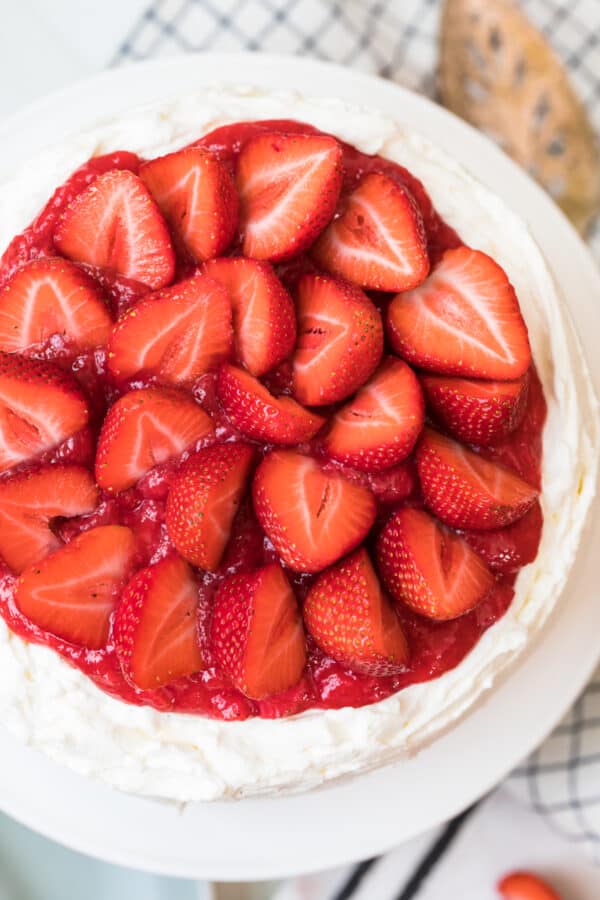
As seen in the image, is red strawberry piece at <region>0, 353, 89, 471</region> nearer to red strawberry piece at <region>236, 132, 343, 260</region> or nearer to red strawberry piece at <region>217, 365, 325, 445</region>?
red strawberry piece at <region>217, 365, 325, 445</region>

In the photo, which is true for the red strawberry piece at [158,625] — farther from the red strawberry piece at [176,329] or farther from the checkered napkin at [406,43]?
the checkered napkin at [406,43]

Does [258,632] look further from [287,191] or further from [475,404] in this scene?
[287,191]

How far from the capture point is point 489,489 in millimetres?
1769

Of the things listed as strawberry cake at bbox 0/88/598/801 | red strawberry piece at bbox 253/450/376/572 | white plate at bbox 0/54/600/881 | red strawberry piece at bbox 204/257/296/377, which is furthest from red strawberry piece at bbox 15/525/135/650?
white plate at bbox 0/54/600/881

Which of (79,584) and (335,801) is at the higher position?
(79,584)

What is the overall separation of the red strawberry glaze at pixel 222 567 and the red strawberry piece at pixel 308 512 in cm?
6

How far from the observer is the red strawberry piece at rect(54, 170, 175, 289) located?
1778 mm

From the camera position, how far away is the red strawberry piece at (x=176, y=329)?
1.73 metres

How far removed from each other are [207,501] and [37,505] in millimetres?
290

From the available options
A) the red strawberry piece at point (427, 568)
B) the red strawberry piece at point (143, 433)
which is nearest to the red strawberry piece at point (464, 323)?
the red strawberry piece at point (427, 568)

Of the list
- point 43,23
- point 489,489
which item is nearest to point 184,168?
point 489,489

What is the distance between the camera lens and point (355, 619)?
168 centimetres

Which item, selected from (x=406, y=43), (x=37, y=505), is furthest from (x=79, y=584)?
(x=406, y=43)

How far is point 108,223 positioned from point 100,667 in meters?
0.76
